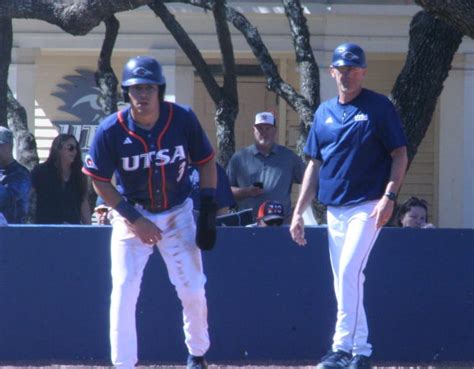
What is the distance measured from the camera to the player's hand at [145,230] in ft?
22.5

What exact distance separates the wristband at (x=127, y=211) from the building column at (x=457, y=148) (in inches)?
344

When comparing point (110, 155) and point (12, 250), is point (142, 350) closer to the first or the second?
point (12, 250)

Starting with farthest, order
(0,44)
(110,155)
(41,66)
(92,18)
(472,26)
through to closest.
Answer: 1. (41,66)
2. (0,44)
3. (92,18)
4. (472,26)
5. (110,155)

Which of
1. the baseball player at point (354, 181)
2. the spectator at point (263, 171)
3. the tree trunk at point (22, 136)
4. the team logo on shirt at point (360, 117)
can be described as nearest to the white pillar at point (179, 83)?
the tree trunk at point (22, 136)

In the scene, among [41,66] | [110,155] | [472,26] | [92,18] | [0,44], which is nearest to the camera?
[110,155]

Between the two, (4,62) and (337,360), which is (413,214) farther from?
(4,62)

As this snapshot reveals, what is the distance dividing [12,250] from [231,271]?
5.36 ft

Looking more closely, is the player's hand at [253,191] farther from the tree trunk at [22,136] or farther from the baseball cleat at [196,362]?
the baseball cleat at [196,362]

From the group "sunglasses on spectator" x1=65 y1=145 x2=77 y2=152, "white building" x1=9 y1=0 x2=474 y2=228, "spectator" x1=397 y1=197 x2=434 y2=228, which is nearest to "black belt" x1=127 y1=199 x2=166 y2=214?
"sunglasses on spectator" x1=65 y1=145 x2=77 y2=152

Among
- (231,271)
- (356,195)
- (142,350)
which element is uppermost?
(356,195)

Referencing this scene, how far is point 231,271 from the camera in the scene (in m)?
8.76

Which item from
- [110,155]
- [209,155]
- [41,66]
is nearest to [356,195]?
[209,155]

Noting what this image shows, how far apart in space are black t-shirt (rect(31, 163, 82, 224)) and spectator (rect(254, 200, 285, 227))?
163 cm

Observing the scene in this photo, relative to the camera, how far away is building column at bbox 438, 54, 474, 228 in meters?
15.0
